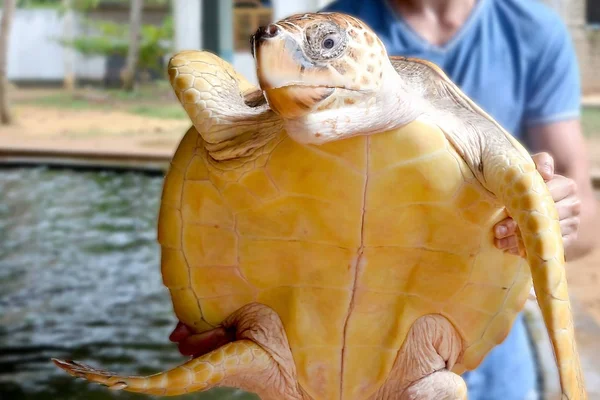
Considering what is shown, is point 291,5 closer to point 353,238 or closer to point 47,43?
point 47,43

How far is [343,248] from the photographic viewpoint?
2.19 ft

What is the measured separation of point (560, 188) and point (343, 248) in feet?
0.78

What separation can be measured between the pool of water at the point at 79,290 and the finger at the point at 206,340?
123 centimetres

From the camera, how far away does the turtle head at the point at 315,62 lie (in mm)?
495

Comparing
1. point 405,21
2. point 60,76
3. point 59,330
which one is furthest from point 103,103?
point 405,21

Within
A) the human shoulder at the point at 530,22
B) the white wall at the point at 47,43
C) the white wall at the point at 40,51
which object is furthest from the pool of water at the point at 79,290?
the white wall at the point at 40,51

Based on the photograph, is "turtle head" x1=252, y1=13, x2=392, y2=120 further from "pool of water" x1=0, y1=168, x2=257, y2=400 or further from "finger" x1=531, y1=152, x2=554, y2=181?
"pool of water" x1=0, y1=168, x2=257, y2=400

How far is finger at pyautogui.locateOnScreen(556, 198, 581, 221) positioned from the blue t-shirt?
0.88 feet

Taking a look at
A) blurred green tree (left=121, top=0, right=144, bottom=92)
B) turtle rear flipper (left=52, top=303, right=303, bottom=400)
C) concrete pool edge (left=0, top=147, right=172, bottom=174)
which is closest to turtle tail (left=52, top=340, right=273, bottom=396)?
turtle rear flipper (left=52, top=303, right=303, bottom=400)

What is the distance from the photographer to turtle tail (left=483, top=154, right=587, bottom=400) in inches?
22.6

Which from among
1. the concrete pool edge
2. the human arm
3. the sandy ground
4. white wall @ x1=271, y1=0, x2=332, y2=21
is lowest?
the sandy ground

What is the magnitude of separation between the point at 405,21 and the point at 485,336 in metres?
0.52

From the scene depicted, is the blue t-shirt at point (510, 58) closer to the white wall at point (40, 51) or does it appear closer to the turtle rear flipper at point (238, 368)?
the turtle rear flipper at point (238, 368)

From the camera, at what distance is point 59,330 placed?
2.37 m
